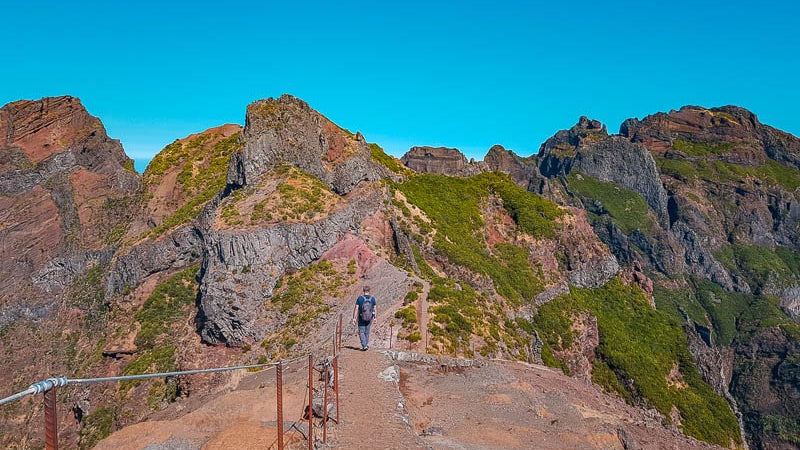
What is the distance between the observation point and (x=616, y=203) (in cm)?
15575

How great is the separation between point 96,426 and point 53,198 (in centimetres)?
3665

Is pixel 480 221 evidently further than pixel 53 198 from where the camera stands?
No

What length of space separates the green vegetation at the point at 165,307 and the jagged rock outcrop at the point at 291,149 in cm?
795

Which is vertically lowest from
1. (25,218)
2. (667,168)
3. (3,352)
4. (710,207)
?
(3,352)

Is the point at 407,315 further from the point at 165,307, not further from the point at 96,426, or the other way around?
the point at 165,307

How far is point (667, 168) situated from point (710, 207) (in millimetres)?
15857

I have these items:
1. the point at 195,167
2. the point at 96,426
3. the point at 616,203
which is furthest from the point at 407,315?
the point at 616,203

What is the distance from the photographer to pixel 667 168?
15712cm

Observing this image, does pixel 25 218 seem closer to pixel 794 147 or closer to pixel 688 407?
pixel 688 407

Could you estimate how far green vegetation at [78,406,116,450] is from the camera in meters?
29.4

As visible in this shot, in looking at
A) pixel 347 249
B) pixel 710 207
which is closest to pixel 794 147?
pixel 710 207

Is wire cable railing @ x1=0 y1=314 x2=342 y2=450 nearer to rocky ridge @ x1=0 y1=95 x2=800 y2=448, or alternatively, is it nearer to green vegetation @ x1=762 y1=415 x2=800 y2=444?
rocky ridge @ x1=0 y1=95 x2=800 y2=448

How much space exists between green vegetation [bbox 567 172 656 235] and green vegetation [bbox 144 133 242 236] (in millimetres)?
115873

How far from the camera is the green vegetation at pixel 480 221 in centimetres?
4222
